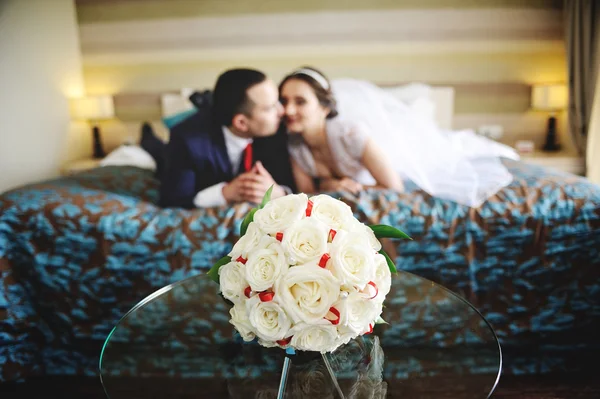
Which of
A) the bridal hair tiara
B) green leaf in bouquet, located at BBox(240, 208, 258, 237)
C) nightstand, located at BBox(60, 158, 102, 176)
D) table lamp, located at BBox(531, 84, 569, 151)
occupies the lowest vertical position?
nightstand, located at BBox(60, 158, 102, 176)

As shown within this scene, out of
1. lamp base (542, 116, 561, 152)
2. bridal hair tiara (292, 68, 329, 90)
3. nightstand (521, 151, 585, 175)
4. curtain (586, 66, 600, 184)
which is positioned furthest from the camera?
lamp base (542, 116, 561, 152)

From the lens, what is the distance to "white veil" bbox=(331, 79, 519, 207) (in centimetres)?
182

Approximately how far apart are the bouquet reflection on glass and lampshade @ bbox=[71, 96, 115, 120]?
3042mm

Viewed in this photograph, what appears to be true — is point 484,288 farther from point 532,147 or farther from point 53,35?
point 53,35

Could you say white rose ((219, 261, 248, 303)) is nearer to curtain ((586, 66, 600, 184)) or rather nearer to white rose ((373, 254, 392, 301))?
white rose ((373, 254, 392, 301))

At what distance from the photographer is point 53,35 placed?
3270 millimetres

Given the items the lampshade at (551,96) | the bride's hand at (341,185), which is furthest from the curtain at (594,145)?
the bride's hand at (341,185)

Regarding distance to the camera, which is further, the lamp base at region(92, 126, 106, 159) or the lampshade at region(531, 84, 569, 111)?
the lamp base at region(92, 126, 106, 159)

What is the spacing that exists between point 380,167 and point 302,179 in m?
0.33

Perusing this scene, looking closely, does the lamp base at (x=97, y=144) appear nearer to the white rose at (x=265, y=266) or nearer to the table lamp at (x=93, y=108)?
the table lamp at (x=93, y=108)

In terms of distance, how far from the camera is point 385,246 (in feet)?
5.58

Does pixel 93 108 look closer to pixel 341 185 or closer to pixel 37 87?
pixel 37 87

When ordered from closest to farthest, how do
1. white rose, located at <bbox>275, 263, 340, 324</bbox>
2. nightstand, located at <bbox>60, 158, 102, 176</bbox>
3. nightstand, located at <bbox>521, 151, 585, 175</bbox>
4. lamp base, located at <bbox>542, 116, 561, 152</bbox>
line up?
white rose, located at <bbox>275, 263, 340, 324</bbox>, nightstand, located at <bbox>521, 151, 585, 175</bbox>, nightstand, located at <bbox>60, 158, 102, 176</bbox>, lamp base, located at <bbox>542, 116, 561, 152</bbox>

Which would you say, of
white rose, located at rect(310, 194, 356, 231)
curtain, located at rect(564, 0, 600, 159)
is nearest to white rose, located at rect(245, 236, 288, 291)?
white rose, located at rect(310, 194, 356, 231)
